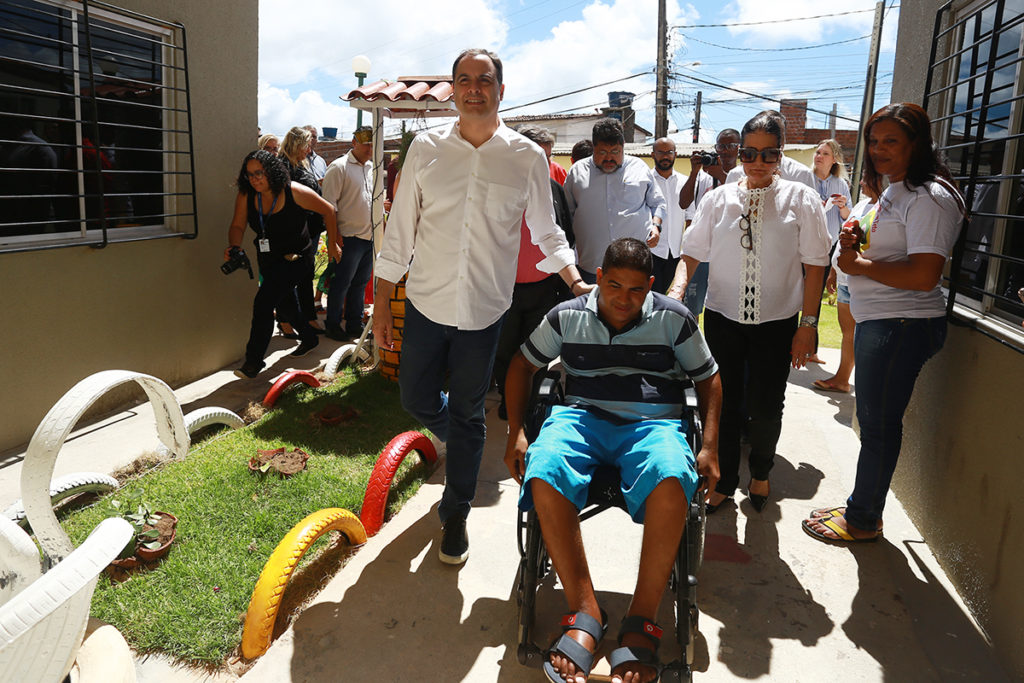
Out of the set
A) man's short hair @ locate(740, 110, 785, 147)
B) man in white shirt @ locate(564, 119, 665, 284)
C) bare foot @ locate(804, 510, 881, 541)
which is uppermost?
man's short hair @ locate(740, 110, 785, 147)

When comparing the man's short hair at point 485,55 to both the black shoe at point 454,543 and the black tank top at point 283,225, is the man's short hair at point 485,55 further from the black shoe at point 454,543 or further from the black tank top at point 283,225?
the black tank top at point 283,225

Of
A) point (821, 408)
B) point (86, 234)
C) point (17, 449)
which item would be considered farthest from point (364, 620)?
point (821, 408)

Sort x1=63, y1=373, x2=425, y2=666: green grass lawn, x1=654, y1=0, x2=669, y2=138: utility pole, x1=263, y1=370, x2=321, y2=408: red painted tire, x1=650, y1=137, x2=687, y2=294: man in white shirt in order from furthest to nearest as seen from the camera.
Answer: x1=654, y1=0, x2=669, y2=138: utility pole → x1=650, y1=137, x2=687, y2=294: man in white shirt → x1=263, y1=370, x2=321, y2=408: red painted tire → x1=63, y1=373, x2=425, y2=666: green grass lawn

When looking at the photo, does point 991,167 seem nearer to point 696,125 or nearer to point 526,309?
point 526,309

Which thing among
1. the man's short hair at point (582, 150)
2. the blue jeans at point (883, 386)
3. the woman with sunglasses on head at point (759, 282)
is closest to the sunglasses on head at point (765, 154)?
the woman with sunglasses on head at point (759, 282)

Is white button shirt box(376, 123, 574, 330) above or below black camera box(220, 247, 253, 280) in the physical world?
above

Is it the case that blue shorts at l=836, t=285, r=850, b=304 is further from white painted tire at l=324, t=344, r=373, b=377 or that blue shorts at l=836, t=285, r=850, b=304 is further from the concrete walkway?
white painted tire at l=324, t=344, r=373, b=377

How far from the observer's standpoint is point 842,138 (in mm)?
30594

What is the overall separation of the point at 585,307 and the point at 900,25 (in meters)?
3.34

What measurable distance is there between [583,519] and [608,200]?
2943 millimetres

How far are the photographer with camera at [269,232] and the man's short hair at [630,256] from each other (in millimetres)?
3743

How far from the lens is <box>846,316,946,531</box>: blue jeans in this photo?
10.3 ft

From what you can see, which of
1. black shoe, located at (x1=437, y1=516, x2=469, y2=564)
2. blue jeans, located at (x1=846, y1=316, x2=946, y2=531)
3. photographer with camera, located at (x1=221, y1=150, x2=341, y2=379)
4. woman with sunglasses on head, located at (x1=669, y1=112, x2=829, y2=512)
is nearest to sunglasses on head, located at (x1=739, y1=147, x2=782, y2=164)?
woman with sunglasses on head, located at (x1=669, y1=112, x2=829, y2=512)

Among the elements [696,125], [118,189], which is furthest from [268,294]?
[696,125]
